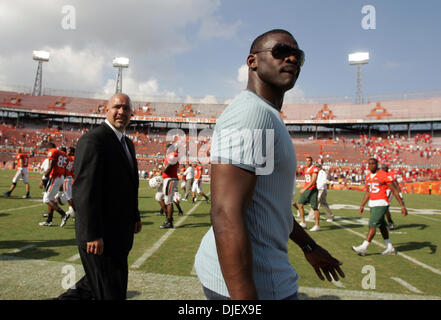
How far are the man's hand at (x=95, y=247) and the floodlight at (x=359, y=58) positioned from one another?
6077 centimetres

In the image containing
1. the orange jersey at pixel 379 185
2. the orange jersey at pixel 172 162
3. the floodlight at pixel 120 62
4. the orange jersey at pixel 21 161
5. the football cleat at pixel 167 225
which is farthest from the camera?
the floodlight at pixel 120 62

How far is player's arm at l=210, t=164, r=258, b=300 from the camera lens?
991 mm

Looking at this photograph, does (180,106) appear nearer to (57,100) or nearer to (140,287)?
(57,100)

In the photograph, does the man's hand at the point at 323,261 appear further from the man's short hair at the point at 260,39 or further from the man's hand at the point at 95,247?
the man's hand at the point at 95,247

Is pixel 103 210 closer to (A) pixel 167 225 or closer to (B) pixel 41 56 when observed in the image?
(A) pixel 167 225

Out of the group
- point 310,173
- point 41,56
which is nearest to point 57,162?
point 310,173

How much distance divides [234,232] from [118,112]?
1.95m

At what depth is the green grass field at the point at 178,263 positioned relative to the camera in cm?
352

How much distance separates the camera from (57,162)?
7520 mm

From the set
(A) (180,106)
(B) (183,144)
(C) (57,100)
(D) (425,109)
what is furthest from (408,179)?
(C) (57,100)

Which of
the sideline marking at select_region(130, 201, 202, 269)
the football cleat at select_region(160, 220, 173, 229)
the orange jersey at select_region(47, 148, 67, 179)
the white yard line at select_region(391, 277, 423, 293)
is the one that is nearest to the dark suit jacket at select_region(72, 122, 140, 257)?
the sideline marking at select_region(130, 201, 202, 269)

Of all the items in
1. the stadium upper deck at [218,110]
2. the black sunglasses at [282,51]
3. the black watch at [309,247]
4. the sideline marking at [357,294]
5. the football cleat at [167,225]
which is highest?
the stadium upper deck at [218,110]

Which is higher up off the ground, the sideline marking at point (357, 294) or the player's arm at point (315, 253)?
the player's arm at point (315, 253)

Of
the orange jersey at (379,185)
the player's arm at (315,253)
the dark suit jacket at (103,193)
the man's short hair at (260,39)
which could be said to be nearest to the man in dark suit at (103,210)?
the dark suit jacket at (103,193)
